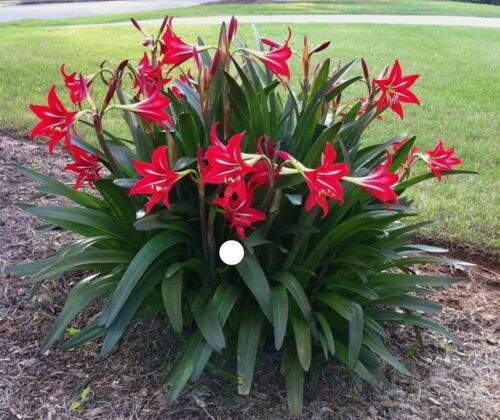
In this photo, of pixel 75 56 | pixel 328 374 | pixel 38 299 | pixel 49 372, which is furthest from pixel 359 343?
pixel 75 56

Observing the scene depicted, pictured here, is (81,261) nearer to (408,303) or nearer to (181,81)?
(181,81)

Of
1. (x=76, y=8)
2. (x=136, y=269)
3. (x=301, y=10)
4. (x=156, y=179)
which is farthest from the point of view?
(x=76, y=8)

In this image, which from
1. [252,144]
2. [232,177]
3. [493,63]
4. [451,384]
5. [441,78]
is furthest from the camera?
[493,63]

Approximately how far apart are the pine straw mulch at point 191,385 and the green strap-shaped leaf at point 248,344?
242mm

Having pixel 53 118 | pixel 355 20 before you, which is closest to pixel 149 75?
pixel 53 118

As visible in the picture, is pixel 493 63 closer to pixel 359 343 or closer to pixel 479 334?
pixel 479 334

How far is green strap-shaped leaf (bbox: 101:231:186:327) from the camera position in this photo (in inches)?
77.0

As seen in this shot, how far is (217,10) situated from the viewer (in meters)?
16.8

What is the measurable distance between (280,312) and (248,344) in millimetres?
176

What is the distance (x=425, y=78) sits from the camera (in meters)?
8.03

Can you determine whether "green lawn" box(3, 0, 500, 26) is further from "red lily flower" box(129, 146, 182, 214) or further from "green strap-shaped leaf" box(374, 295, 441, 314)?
"red lily flower" box(129, 146, 182, 214)

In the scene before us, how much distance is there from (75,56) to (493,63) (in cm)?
594

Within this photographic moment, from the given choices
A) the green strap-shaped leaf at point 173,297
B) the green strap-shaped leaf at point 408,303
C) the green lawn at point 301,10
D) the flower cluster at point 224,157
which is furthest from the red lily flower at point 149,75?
the green lawn at point 301,10

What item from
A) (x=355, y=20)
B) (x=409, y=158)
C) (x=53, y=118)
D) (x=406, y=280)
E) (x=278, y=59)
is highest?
(x=278, y=59)
